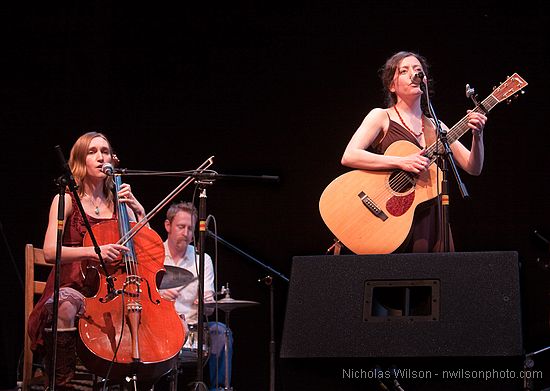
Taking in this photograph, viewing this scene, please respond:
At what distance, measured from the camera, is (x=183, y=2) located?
6031 mm

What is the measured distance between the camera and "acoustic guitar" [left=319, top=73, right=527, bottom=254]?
12.3 feet

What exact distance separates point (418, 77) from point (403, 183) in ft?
1.65

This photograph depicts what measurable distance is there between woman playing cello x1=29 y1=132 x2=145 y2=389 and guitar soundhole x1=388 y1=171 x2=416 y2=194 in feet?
3.93

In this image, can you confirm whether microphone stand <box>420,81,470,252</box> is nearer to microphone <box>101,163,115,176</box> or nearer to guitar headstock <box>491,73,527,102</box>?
guitar headstock <box>491,73,527,102</box>

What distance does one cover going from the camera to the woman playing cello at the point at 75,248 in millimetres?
3516

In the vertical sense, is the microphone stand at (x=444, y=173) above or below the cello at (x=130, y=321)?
above

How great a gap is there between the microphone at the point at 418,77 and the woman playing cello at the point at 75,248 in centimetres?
144

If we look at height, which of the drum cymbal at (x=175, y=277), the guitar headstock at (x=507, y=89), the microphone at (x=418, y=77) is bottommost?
the drum cymbal at (x=175, y=277)

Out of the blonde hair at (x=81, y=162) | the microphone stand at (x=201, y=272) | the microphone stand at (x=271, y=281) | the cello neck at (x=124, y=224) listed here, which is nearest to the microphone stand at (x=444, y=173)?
the microphone stand at (x=201, y=272)

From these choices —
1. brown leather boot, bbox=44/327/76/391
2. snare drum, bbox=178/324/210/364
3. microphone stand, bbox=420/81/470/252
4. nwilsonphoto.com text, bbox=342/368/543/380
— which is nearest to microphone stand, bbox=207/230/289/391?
snare drum, bbox=178/324/210/364

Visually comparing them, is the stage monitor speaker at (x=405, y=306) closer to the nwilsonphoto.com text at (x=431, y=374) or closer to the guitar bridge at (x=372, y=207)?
the nwilsonphoto.com text at (x=431, y=374)

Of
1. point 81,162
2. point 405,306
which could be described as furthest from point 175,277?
point 405,306

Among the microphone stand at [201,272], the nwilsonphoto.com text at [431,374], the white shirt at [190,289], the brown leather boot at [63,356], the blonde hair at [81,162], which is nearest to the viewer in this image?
the nwilsonphoto.com text at [431,374]

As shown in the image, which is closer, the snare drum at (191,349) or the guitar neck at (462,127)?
the guitar neck at (462,127)
